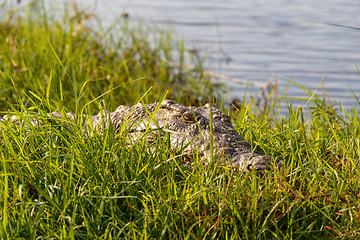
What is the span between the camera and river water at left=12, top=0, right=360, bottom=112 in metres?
6.95

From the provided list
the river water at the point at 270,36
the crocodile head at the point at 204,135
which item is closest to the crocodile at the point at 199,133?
the crocodile head at the point at 204,135

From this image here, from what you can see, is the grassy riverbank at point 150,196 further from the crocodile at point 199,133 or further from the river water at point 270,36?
the river water at point 270,36

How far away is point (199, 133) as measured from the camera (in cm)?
280

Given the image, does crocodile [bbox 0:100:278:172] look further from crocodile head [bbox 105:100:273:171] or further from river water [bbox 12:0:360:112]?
river water [bbox 12:0:360:112]

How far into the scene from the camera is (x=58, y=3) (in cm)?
774

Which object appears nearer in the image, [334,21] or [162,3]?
[334,21]

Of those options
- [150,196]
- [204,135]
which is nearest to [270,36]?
[204,135]

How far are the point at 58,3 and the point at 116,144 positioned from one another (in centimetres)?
603

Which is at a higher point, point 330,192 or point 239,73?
point 330,192

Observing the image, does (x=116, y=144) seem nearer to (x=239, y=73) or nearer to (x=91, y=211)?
(x=91, y=211)

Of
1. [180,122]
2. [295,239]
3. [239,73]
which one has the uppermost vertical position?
[180,122]

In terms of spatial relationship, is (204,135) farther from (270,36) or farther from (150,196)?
(270,36)

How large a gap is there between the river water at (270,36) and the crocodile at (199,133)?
9.09 ft

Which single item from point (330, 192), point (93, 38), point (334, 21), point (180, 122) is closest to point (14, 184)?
point (180, 122)
